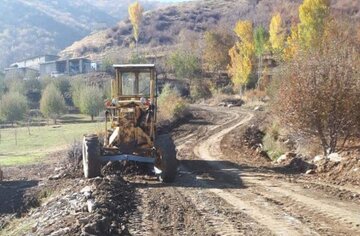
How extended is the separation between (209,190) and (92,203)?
3.61 metres

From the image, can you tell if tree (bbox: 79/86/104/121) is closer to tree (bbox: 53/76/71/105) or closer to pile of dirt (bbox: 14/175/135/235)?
tree (bbox: 53/76/71/105)

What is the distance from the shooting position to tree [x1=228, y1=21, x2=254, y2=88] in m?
64.0

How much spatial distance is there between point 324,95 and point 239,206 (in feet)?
25.5

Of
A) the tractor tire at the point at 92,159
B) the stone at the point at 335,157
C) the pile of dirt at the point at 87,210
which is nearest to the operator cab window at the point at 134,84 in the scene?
the tractor tire at the point at 92,159

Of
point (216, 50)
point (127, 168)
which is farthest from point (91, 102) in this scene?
point (127, 168)

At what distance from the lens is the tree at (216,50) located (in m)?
85.5

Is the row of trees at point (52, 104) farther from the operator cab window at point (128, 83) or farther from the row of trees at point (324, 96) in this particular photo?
the row of trees at point (324, 96)

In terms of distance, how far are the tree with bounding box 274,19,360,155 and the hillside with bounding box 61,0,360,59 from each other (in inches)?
4347

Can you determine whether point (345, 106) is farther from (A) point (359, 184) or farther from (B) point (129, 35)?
(B) point (129, 35)


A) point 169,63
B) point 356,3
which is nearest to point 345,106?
point 169,63

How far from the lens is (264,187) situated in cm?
1395

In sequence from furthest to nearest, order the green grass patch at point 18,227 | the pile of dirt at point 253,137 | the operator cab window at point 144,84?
the pile of dirt at point 253,137 → the operator cab window at point 144,84 → the green grass patch at point 18,227

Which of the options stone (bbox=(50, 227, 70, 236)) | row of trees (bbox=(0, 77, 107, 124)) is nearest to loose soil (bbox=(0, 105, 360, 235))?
stone (bbox=(50, 227, 70, 236))

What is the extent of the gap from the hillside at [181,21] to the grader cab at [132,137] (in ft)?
368
